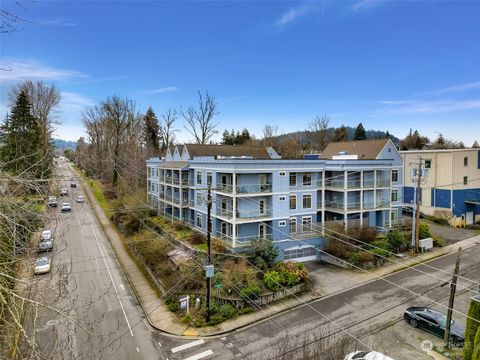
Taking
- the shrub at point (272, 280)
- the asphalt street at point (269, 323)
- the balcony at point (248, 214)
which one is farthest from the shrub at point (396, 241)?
the shrub at point (272, 280)

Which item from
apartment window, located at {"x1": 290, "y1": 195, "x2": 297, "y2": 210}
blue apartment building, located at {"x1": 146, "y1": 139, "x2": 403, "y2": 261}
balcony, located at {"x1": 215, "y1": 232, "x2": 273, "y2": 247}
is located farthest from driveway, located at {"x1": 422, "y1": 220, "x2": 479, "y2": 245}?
balcony, located at {"x1": 215, "y1": 232, "x2": 273, "y2": 247}

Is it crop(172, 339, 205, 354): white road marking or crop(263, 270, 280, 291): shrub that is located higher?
crop(263, 270, 280, 291): shrub

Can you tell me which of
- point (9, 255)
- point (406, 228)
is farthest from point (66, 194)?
point (406, 228)

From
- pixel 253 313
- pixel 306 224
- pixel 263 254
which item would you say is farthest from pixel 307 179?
pixel 253 313

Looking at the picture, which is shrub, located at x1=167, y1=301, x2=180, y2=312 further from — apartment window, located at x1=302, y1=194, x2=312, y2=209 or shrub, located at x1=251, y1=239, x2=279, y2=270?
apartment window, located at x1=302, y1=194, x2=312, y2=209

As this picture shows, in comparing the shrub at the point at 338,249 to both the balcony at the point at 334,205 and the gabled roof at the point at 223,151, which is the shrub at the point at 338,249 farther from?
the gabled roof at the point at 223,151

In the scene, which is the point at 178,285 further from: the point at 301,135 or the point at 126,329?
the point at 301,135
